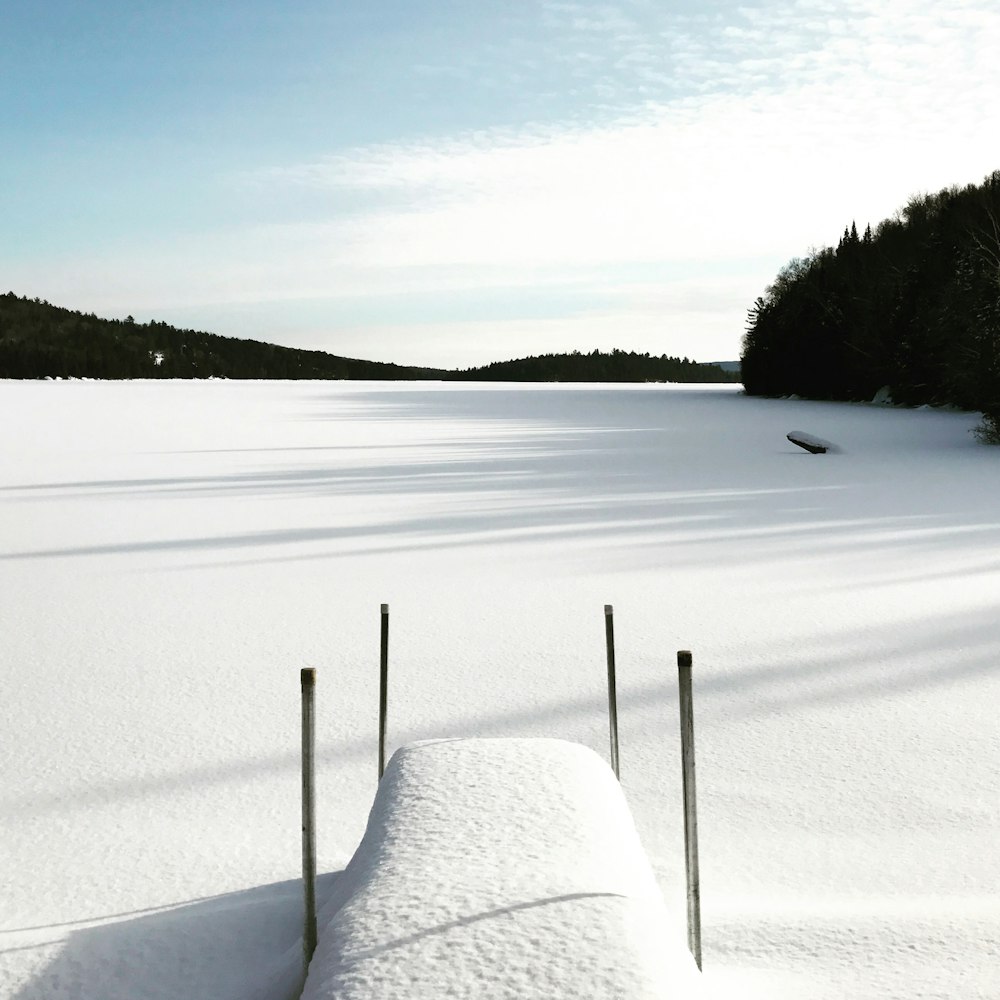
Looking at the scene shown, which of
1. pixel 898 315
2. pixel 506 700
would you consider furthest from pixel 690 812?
pixel 898 315

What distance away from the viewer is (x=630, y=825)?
214 centimetres

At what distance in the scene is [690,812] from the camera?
7.28ft

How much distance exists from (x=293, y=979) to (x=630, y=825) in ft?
2.58

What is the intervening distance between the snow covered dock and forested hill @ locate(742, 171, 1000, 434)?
20860mm

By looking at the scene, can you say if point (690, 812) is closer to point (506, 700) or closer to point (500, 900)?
point (500, 900)

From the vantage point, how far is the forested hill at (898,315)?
21406 mm

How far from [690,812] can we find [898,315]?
134 feet

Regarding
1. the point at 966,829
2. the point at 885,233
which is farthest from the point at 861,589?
the point at 885,233

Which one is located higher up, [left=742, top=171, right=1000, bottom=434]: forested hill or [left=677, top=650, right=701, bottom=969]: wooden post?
[left=742, top=171, right=1000, bottom=434]: forested hill

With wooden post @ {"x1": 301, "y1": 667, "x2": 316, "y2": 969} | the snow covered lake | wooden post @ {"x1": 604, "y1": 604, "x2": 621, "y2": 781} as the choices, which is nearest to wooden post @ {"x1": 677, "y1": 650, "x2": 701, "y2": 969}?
the snow covered lake

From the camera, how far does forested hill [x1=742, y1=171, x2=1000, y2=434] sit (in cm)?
2141

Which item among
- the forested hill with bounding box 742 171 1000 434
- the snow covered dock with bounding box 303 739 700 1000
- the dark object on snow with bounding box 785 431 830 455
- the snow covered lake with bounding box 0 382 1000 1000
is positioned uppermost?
the forested hill with bounding box 742 171 1000 434

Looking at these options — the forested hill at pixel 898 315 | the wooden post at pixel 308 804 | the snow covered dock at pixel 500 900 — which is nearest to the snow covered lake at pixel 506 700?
the wooden post at pixel 308 804

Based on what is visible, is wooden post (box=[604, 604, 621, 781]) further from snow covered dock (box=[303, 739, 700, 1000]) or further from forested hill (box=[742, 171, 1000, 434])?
forested hill (box=[742, 171, 1000, 434])
